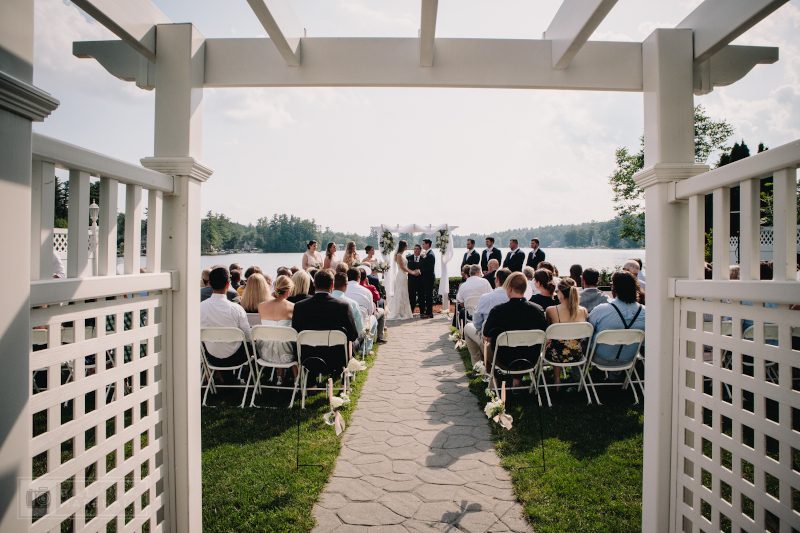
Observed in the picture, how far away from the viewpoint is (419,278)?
1280cm

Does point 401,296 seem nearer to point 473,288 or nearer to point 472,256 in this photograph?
point 472,256

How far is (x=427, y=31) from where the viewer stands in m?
2.43

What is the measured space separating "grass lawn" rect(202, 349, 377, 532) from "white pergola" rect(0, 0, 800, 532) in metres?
0.66

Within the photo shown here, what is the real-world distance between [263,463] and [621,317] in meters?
4.28

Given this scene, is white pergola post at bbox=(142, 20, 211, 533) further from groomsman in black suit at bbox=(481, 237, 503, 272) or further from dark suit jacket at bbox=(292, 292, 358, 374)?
groomsman in black suit at bbox=(481, 237, 503, 272)

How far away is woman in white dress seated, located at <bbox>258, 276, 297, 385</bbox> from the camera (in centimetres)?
542

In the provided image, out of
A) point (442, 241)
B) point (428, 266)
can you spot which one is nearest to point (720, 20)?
point (428, 266)

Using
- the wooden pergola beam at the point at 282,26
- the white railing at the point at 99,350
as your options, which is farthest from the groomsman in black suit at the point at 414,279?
the white railing at the point at 99,350

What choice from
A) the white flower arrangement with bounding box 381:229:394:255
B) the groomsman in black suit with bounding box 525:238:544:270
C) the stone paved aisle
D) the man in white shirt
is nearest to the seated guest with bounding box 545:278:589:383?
the stone paved aisle

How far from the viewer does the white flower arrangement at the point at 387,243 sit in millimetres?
14453

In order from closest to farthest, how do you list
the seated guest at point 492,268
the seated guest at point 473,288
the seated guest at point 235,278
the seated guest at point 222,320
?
the seated guest at point 222,320 → the seated guest at point 235,278 → the seated guest at point 473,288 → the seated guest at point 492,268

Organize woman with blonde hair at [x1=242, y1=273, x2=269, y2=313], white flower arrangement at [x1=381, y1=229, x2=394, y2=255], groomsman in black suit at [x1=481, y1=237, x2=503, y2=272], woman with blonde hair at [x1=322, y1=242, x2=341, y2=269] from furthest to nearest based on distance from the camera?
white flower arrangement at [x1=381, y1=229, x2=394, y2=255]
groomsman in black suit at [x1=481, y1=237, x2=503, y2=272]
woman with blonde hair at [x1=322, y1=242, x2=341, y2=269]
woman with blonde hair at [x1=242, y1=273, x2=269, y2=313]

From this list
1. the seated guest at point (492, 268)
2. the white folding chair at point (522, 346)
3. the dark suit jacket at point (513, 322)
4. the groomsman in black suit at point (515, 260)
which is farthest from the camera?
the groomsman in black suit at point (515, 260)

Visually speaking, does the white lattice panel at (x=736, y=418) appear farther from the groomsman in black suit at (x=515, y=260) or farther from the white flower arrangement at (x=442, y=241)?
the white flower arrangement at (x=442, y=241)
